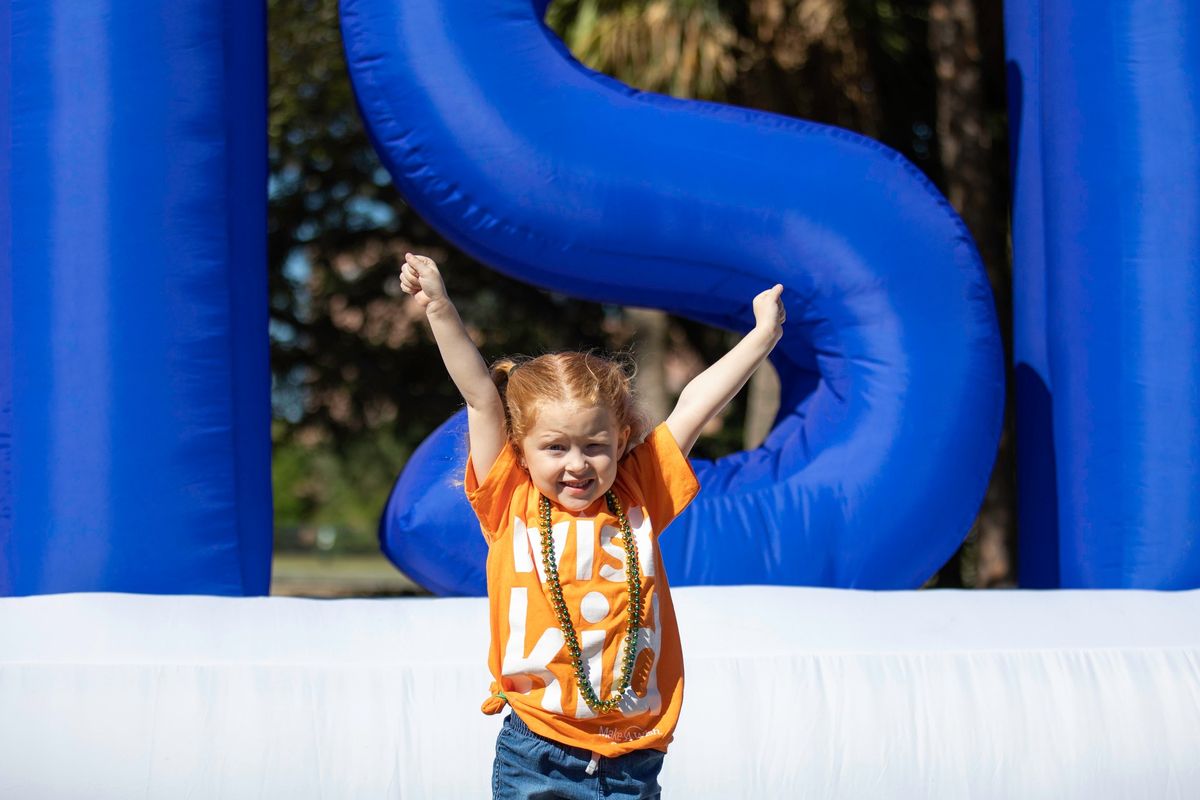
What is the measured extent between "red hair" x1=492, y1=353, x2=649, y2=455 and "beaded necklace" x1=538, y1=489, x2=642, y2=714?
14 cm

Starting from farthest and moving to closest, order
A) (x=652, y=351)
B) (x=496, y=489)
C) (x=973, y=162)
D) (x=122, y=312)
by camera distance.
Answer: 1. (x=652, y=351)
2. (x=973, y=162)
3. (x=122, y=312)
4. (x=496, y=489)

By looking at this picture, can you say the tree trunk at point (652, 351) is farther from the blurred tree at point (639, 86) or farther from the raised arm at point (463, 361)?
the raised arm at point (463, 361)

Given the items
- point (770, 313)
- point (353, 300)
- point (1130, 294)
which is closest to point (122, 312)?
point (770, 313)

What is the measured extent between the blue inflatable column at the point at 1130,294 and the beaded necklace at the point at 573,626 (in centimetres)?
199

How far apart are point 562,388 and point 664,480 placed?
0.80ft

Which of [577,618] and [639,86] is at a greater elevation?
[639,86]

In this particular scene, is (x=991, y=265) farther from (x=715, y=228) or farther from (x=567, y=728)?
(x=567, y=728)

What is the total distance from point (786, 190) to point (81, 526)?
1.82 meters

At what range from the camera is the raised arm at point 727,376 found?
204 cm

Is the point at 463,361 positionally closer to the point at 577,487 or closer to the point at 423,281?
the point at 423,281

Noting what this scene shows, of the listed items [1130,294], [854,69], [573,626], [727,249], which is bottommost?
[573,626]

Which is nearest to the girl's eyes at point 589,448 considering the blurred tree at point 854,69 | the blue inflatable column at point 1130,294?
the blue inflatable column at point 1130,294

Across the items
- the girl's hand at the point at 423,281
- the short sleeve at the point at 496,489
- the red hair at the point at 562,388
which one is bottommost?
the short sleeve at the point at 496,489

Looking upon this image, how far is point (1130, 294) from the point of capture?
352 centimetres
